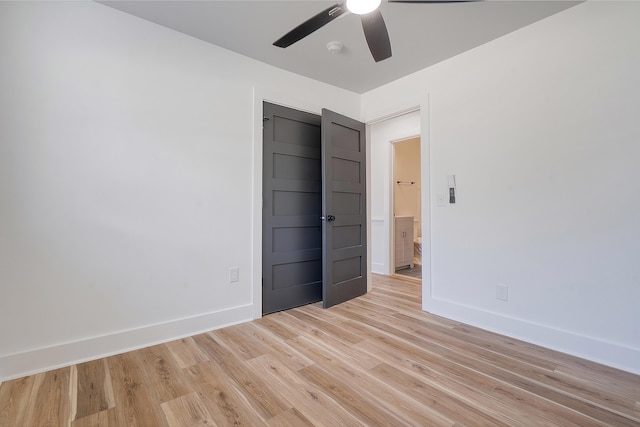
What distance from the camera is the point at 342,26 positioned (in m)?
2.23

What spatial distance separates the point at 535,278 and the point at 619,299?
454 mm

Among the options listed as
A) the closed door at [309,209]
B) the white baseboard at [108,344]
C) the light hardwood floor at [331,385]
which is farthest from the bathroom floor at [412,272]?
the white baseboard at [108,344]

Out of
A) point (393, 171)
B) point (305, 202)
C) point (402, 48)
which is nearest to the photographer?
point (402, 48)

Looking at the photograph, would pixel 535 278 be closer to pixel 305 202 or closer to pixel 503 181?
pixel 503 181

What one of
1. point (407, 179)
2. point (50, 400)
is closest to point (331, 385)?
point (50, 400)

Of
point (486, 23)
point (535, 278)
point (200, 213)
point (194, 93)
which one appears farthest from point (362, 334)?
point (486, 23)

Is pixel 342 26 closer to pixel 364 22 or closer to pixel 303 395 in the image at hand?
pixel 364 22

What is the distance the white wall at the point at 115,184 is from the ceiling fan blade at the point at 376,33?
1.30 metres

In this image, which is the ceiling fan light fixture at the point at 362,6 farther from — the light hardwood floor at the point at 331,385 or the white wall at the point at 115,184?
the light hardwood floor at the point at 331,385

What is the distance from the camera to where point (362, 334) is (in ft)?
7.69

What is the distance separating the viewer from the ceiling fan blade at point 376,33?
5.17 feet

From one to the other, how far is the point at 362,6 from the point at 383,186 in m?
3.24

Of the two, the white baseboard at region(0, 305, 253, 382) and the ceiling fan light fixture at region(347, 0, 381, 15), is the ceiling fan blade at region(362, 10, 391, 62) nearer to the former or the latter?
the ceiling fan light fixture at region(347, 0, 381, 15)

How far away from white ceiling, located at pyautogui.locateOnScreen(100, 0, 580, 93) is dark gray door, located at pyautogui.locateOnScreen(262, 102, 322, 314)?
1.89 feet
